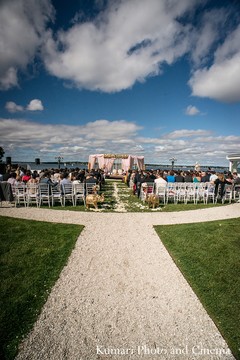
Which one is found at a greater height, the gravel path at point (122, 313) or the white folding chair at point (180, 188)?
the white folding chair at point (180, 188)

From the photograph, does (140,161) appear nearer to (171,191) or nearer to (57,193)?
(171,191)

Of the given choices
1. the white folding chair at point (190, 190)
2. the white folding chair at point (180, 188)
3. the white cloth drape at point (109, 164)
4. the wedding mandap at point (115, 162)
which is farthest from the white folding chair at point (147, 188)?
the white cloth drape at point (109, 164)

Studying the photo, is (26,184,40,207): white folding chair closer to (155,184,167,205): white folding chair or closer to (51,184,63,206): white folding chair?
(51,184,63,206): white folding chair

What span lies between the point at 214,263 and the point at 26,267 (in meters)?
4.34

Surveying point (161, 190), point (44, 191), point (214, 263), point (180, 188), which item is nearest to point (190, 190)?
point (180, 188)

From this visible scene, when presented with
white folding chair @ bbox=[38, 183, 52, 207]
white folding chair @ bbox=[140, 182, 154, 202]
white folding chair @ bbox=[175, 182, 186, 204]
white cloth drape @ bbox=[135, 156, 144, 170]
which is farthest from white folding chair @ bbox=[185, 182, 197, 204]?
white cloth drape @ bbox=[135, 156, 144, 170]

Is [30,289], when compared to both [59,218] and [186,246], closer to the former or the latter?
[186,246]

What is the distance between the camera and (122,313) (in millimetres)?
3461

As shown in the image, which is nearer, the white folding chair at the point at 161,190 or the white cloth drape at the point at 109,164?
the white folding chair at the point at 161,190

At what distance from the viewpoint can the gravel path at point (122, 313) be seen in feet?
9.15

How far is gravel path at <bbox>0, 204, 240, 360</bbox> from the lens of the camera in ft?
9.15

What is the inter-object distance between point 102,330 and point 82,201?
32.1 ft

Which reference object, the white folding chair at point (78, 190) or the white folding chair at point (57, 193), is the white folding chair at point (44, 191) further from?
the white folding chair at point (78, 190)

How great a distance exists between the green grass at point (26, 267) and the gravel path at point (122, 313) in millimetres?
179
